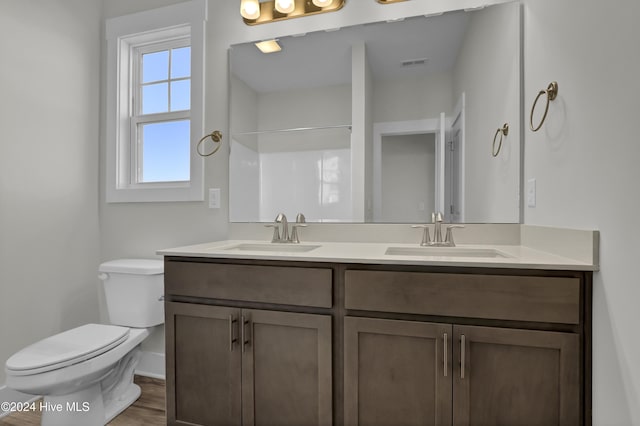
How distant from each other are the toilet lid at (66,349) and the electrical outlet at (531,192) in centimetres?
196

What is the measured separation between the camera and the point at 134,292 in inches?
74.7

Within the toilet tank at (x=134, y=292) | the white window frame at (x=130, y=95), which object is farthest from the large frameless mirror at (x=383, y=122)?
the toilet tank at (x=134, y=292)

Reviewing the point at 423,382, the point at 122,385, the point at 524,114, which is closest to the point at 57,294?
the point at 122,385

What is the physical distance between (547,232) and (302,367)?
1032 mm

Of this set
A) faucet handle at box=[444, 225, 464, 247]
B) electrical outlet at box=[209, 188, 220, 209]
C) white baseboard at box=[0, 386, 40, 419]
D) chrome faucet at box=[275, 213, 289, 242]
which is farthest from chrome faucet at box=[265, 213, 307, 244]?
white baseboard at box=[0, 386, 40, 419]

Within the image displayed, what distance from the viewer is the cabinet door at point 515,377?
1.01 meters

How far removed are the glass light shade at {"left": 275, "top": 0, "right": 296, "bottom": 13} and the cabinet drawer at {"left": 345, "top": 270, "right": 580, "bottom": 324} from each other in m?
1.49

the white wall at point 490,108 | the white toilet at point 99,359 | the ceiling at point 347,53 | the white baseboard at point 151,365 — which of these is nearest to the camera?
the white toilet at point 99,359

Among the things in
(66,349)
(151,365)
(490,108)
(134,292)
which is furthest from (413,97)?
(151,365)

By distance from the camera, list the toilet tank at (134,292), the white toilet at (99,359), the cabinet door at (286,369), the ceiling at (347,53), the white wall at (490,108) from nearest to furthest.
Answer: the cabinet door at (286,369)
the white toilet at (99,359)
the white wall at (490,108)
the ceiling at (347,53)
the toilet tank at (134,292)

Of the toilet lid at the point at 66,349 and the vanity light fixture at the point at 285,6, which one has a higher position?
the vanity light fixture at the point at 285,6

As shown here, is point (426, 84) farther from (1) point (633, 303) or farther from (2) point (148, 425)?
(2) point (148, 425)

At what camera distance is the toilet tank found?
1891 millimetres

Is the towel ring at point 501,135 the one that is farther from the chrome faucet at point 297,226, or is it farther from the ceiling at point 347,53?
the chrome faucet at point 297,226
